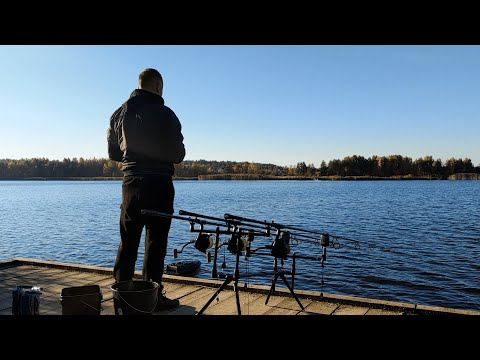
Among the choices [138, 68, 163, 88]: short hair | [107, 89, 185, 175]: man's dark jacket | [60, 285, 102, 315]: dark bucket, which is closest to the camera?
[60, 285, 102, 315]: dark bucket

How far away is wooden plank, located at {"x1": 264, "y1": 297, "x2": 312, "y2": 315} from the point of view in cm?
461

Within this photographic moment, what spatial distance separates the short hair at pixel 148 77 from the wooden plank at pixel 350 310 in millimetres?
3235

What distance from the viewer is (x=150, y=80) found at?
4363 millimetres

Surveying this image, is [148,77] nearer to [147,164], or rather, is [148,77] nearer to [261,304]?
[147,164]

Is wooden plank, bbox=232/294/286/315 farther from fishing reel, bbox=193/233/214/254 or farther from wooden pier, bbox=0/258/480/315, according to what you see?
fishing reel, bbox=193/233/214/254

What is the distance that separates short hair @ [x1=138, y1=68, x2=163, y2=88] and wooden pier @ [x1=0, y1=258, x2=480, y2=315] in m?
2.52

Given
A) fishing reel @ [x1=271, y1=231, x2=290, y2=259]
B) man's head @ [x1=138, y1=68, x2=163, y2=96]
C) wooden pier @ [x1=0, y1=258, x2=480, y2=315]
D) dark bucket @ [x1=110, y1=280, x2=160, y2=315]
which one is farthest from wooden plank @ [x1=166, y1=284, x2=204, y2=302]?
man's head @ [x1=138, y1=68, x2=163, y2=96]

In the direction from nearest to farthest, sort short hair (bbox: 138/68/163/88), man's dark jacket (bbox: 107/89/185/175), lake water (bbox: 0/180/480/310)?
man's dark jacket (bbox: 107/89/185/175), short hair (bbox: 138/68/163/88), lake water (bbox: 0/180/480/310)

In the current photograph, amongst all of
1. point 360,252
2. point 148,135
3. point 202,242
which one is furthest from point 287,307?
point 360,252

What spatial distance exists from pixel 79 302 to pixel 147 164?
5.03 feet

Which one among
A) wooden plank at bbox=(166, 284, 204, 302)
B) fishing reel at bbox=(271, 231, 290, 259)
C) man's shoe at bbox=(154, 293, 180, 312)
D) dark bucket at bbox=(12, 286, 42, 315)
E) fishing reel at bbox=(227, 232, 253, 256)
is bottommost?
wooden plank at bbox=(166, 284, 204, 302)

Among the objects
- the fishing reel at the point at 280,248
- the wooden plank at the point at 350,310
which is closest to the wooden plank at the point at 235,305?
the fishing reel at the point at 280,248

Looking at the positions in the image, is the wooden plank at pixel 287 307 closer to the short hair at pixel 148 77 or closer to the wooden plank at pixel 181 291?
the wooden plank at pixel 181 291
